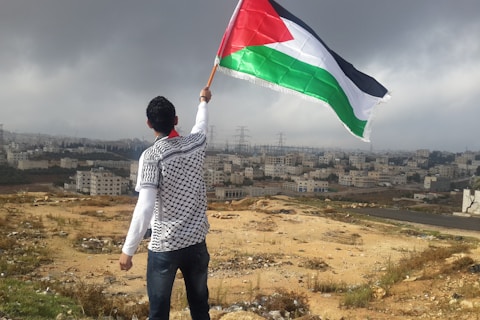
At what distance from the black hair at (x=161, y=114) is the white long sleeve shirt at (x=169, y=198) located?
2.9 inches

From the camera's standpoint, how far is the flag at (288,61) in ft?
12.5

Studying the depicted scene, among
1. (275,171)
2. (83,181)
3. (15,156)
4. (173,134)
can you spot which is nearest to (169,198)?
(173,134)

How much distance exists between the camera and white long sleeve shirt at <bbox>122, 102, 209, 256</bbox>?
206 cm

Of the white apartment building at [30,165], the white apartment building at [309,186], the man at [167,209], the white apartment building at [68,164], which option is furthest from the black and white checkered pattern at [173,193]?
the white apartment building at [68,164]

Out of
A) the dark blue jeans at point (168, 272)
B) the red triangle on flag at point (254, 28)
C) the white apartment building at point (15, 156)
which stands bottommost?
the white apartment building at point (15, 156)

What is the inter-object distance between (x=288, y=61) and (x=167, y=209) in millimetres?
2308

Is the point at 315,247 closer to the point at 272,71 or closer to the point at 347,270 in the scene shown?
the point at 347,270

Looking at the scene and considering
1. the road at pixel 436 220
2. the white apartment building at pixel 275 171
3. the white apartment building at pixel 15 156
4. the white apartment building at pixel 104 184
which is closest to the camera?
the road at pixel 436 220

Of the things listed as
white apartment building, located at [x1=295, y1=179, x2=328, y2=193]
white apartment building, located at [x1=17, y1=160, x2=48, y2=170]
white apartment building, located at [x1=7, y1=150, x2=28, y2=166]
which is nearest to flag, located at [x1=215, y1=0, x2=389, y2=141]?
white apartment building, located at [x1=17, y1=160, x2=48, y2=170]

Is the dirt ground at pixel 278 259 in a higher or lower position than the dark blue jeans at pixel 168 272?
lower

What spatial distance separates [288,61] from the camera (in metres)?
3.92

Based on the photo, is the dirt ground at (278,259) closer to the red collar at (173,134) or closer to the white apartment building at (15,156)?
the red collar at (173,134)

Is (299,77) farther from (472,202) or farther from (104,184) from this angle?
(104,184)

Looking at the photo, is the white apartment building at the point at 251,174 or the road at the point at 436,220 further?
the white apartment building at the point at 251,174
